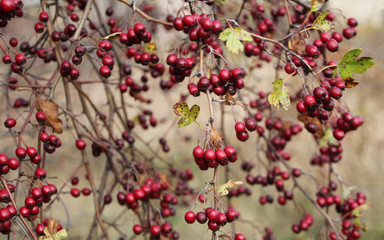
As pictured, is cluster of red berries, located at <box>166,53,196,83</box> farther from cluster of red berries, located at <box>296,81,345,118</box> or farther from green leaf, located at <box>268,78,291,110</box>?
cluster of red berries, located at <box>296,81,345,118</box>

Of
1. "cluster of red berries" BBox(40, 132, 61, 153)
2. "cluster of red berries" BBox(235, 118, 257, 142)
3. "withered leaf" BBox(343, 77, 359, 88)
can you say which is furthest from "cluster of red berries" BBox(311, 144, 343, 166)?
"cluster of red berries" BBox(40, 132, 61, 153)

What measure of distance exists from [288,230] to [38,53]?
490 cm

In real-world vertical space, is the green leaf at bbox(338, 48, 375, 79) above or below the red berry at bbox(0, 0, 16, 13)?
above

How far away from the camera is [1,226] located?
139 cm

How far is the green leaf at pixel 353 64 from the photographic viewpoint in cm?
148

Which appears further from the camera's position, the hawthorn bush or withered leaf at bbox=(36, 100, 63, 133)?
withered leaf at bbox=(36, 100, 63, 133)

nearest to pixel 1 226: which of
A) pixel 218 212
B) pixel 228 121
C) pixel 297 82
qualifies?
pixel 218 212

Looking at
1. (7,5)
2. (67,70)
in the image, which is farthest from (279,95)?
(7,5)

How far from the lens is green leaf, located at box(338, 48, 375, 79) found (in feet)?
4.84

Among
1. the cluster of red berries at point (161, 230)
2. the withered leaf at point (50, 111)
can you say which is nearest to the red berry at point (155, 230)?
the cluster of red berries at point (161, 230)

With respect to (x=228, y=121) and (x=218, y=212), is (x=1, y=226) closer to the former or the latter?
(x=218, y=212)

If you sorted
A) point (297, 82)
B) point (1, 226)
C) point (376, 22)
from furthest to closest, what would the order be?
point (376, 22), point (297, 82), point (1, 226)

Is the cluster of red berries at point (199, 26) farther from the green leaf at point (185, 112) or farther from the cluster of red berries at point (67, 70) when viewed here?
the cluster of red berries at point (67, 70)

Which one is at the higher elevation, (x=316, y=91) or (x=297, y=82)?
(x=297, y=82)
